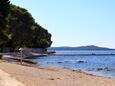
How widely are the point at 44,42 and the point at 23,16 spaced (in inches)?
1793

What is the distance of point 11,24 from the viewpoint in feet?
358

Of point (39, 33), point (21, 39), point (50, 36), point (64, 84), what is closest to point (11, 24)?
point (21, 39)

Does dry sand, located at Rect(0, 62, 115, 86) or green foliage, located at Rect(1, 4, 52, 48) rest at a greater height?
green foliage, located at Rect(1, 4, 52, 48)

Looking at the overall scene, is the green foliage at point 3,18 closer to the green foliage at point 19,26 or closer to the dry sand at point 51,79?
the dry sand at point 51,79

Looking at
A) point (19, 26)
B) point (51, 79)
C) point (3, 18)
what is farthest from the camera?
point (19, 26)

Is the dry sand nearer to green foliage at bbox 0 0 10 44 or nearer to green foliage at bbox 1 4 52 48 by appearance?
green foliage at bbox 0 0 10 44

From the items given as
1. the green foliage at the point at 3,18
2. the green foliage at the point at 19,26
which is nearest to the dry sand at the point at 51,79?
the green foliage at the point at 3,18

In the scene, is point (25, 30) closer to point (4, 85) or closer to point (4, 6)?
point (4, 6)

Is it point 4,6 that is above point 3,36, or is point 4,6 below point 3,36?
above

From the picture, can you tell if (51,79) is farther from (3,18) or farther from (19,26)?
(19,26)

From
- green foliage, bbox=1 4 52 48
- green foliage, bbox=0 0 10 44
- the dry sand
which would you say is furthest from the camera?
green foliage, bbox=1 4 52 48

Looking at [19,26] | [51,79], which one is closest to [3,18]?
[51,79]

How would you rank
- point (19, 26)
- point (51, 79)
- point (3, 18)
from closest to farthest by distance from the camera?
1. point (51, 79)
2. point (3, 18)
3. point (19, 26)

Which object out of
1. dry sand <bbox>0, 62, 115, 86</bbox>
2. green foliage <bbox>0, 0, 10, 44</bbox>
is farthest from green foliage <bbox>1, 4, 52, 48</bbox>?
dry sand <bbox>0, 62, 115, 86</bbox>
